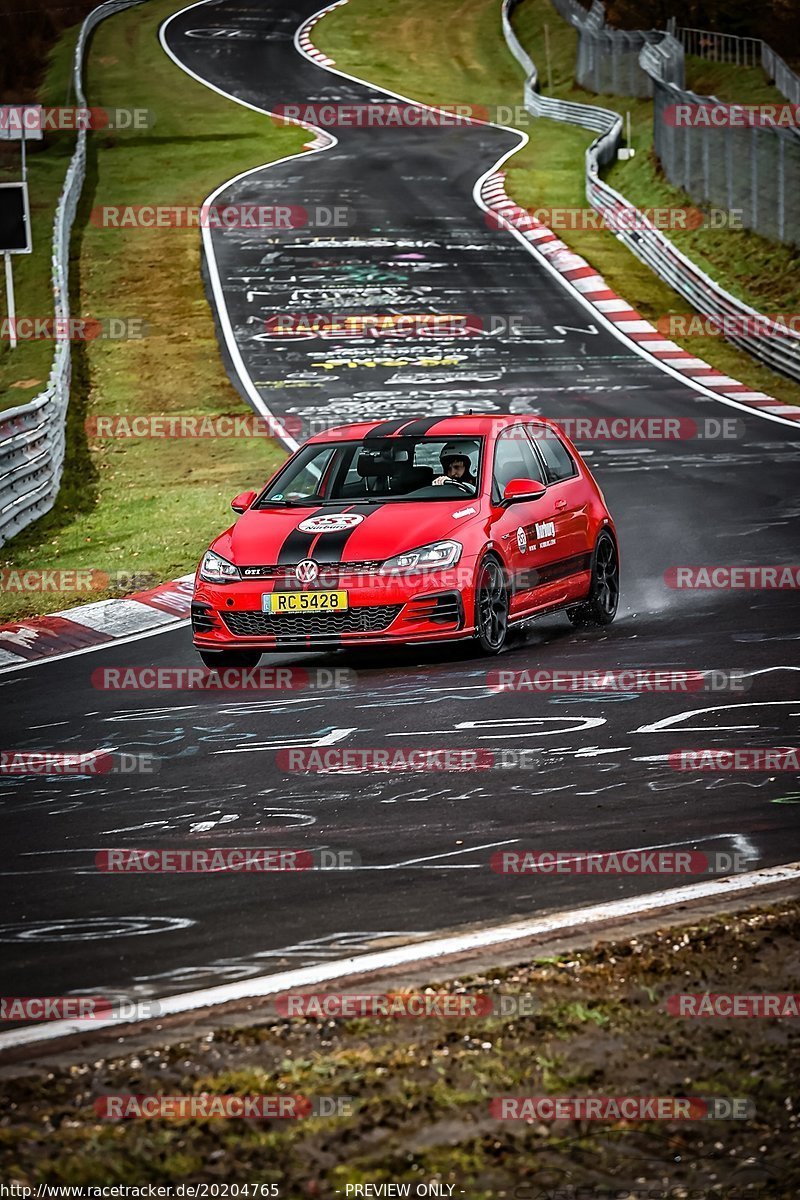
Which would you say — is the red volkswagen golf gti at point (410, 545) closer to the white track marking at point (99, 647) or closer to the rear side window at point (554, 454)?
the rear side window at point (554, 454)

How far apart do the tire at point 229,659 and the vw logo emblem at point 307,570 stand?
0.62 metres

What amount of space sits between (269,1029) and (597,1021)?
0.87 m

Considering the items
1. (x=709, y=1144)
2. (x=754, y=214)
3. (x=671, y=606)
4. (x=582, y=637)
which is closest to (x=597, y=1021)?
(x=709, y=1144)

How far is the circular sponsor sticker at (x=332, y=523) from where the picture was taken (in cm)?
1169

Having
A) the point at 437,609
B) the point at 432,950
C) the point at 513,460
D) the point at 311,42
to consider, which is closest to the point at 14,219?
the point at 513,460

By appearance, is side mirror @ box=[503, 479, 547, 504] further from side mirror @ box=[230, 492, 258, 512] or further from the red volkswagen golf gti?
side mirror @ box=[230, 492, 258, 512]

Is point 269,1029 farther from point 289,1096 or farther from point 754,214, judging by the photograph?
point 754,214

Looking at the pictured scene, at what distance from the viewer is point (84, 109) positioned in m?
48.4

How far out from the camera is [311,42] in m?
65.1

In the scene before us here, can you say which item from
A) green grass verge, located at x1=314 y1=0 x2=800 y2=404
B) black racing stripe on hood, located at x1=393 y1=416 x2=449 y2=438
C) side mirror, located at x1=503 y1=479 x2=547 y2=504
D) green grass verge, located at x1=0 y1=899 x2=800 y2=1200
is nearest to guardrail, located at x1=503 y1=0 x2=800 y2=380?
green grass verge, located at x1=314 y1=0 x2=800 y2=404

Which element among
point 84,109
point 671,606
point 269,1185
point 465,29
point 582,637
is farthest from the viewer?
point 465,29

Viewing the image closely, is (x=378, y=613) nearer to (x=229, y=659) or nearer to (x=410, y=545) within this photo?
(x=410, y=545)

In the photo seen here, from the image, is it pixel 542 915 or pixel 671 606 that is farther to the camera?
pixel 671 606

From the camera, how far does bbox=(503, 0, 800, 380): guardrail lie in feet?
92.5
